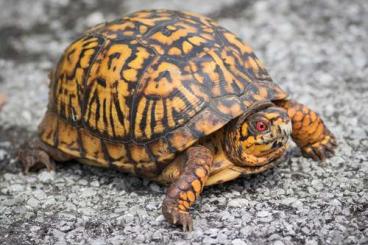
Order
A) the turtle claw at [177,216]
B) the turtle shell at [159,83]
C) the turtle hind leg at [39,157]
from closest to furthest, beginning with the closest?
the turtle claw at [177,216] → the turtle shell at [159,83] → the turtle hind leg at [39,157]

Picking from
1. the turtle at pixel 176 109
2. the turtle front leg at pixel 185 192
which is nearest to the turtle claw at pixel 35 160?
the turtle at pixel 176 109

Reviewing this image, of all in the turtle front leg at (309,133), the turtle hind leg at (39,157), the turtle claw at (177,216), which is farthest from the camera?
the turtle hind leg at (39,157)

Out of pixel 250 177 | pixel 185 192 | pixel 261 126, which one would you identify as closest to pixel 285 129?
pixel 261 126

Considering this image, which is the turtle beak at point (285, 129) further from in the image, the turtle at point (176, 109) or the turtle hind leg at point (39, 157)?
the turtle hind leg at point (39, 157)

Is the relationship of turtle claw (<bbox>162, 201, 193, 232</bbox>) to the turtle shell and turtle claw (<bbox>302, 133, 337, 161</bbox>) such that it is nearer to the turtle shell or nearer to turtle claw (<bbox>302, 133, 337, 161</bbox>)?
the turtle shell

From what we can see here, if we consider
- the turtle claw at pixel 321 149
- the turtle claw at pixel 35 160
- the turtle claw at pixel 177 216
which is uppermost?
the turtle claw at pixel 321 149

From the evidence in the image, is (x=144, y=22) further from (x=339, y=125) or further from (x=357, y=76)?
(x=357, y=76)

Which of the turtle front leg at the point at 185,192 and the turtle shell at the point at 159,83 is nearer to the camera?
the turtle front leg at the point at 185,192
